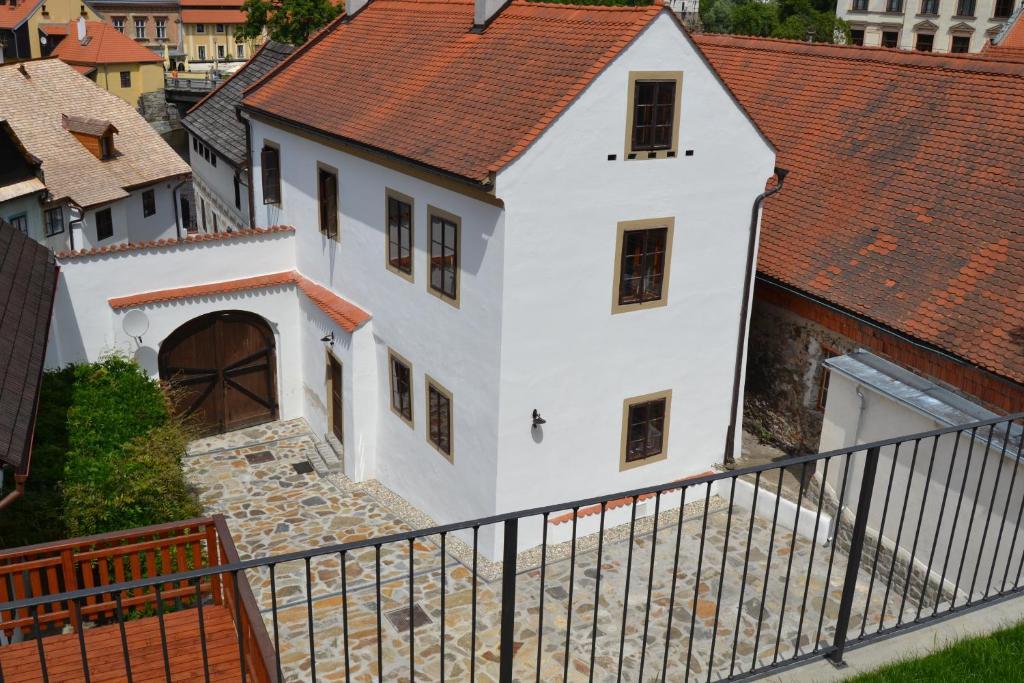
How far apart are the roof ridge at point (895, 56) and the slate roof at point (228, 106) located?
14.2 meters

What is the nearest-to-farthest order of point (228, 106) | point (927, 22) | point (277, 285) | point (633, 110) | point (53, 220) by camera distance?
point (633, 110) → point (277, 285) → point (53, 220) → point (228, 106) → point (927, 22)

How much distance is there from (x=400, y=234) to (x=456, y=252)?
70.2 inches

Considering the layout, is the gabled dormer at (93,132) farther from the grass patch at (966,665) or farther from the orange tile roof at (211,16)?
the orange tile roof at (211,16)

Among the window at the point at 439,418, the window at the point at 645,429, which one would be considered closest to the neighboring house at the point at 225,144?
the window at the point at 439,418

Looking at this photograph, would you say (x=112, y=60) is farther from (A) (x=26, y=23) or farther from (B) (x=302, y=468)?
(B) (x=302, y=468)

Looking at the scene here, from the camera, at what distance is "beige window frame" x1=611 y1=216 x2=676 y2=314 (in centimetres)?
1402

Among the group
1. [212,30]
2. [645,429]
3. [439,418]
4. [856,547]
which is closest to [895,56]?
[645,429]

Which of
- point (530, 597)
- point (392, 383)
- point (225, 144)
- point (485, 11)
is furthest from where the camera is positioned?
point (225, 144)

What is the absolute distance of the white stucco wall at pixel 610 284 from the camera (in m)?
13.1

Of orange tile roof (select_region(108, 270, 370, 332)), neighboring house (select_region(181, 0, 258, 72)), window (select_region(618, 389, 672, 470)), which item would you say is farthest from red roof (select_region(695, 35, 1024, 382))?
neighboring house (select_region(181, 0, 258, 72))

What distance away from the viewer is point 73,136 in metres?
29.6

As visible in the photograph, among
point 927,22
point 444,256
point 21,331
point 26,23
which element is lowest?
point 21,331

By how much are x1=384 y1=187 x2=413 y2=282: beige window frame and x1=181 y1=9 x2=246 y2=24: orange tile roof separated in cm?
7256

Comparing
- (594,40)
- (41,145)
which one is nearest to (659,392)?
(594,40)
